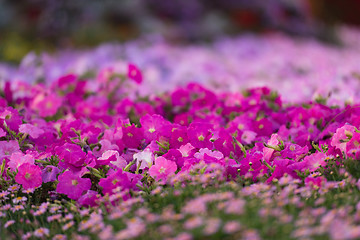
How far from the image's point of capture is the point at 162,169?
8.07 ft

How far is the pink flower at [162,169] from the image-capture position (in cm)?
245

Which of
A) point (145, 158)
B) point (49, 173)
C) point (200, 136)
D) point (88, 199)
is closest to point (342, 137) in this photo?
point (200, 136)

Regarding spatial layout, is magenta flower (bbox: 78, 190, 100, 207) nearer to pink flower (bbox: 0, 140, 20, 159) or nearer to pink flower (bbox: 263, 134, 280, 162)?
pink flower (bbox: 0, 140, 20, 159)

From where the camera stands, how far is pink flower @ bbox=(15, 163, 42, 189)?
242 cm

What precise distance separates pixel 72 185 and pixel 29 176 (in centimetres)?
24

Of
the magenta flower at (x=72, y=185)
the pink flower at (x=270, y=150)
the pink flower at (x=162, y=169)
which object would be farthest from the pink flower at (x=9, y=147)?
the pink flower at (x=270, y=150)

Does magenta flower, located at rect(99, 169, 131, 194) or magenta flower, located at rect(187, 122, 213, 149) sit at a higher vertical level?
magenta flower, located at rect(187, 122, 213, 149)

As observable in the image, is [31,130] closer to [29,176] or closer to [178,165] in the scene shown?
[29,176]

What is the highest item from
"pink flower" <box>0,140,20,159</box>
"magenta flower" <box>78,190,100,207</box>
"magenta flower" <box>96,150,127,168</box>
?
"magenta flower" <box>96,150,127,168</box>

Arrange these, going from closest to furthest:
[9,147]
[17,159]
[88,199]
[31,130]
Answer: [88,199] < [17,159] < [9,147] < [31,130]

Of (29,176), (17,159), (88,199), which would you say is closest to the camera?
(88,199)

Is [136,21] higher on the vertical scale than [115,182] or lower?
higher

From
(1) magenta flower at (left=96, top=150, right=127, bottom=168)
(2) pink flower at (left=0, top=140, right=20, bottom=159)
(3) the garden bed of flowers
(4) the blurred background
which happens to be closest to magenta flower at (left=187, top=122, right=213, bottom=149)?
(3) the garden bed of flowers

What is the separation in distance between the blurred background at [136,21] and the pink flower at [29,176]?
4.83 m
